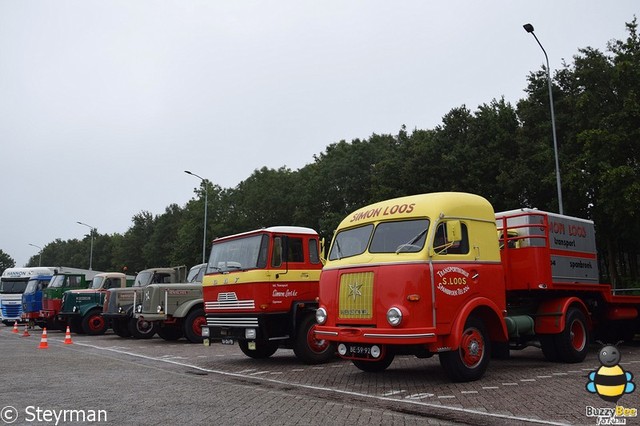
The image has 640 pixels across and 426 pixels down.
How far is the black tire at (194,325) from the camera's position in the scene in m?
18.4

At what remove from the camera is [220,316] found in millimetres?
12992

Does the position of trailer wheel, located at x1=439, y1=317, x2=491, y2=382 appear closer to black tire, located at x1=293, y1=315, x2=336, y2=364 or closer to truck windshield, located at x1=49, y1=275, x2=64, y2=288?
black tire, located at x1=293, y1=315, x2=336, y2=364

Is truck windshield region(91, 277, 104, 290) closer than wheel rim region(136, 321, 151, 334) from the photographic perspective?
No

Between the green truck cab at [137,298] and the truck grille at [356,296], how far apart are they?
498 inches

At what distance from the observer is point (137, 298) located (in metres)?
21.5

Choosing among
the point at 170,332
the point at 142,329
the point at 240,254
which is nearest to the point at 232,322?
the point at 240,254

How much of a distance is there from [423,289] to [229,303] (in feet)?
17.5

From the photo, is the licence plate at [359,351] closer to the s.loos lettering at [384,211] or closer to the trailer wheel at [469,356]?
the trailer wheel at [469,356]

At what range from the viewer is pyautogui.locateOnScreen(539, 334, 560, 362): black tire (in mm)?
11508

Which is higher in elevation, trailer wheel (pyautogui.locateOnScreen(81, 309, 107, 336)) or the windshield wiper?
the windshield wiper

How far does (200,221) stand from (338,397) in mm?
55763

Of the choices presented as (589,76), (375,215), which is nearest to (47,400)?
(375,215)

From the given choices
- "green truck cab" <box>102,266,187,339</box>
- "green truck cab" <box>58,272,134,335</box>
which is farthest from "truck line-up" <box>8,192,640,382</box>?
"green truck cab" <box>58,272,134,335</box>

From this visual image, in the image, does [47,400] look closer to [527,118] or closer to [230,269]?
[230,269]
